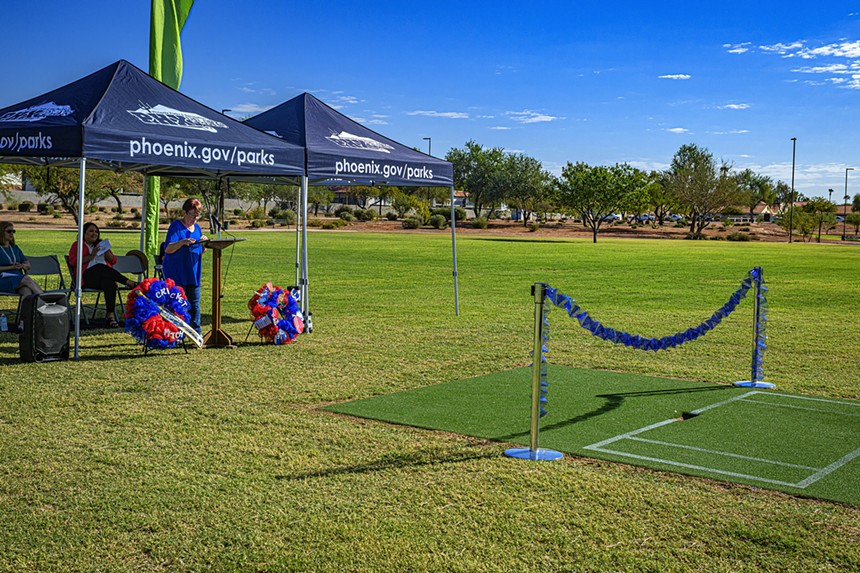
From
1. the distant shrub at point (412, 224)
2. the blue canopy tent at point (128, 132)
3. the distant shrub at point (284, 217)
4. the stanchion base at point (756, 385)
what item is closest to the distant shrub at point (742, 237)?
the distant shrub at point (412, 224)

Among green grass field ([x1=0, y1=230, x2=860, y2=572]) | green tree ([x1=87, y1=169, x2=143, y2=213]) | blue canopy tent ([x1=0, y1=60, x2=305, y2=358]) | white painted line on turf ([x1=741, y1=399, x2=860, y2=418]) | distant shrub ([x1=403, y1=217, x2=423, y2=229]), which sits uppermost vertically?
green tree ([x1=87, y1=169, x2=143, y2=213])

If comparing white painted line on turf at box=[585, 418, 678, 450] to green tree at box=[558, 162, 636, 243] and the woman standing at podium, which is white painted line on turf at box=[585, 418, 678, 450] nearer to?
the woman standing at podium

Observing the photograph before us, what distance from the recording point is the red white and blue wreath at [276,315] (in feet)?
38.4

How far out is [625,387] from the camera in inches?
372

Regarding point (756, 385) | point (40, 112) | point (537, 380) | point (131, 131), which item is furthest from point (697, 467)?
point (40, 112)

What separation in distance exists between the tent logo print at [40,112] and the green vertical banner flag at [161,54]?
418 centimetres

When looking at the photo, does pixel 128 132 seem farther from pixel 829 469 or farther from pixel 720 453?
pixel 829 469

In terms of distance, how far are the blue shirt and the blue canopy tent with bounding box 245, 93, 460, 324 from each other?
154cm

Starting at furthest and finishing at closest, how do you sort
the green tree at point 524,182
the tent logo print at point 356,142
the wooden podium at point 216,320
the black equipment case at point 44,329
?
the green tree at point 524,182 < the tent logo print at point 356,142 < the wooden podium at point 216,320 < the black equipment case at point 44,329

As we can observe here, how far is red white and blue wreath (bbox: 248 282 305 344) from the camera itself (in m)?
11.7

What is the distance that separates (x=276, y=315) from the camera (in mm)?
11766

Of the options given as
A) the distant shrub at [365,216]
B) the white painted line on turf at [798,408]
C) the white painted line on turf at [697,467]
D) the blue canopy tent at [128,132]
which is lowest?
the white painted line on turf at [697,467]

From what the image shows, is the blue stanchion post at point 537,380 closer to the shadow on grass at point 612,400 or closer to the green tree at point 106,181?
the shadow on grass at point 612,400

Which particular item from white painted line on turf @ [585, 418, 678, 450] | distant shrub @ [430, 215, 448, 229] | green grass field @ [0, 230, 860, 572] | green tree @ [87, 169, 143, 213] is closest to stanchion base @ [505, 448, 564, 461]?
green grass field @ [0, 230, 860, 572]
